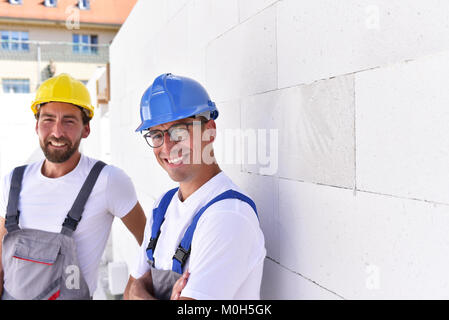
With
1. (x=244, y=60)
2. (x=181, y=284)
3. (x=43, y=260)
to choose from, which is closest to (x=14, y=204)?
(x=43, y=260)

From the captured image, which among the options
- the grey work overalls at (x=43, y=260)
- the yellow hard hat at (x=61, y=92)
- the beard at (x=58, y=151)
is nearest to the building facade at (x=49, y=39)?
the yellow hard hat at (x=61, y=92)

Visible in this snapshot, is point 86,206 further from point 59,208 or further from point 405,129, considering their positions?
point 405,129

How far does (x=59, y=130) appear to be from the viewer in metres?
2.44

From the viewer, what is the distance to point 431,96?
1.07 metres

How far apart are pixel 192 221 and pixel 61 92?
1449 millimetres

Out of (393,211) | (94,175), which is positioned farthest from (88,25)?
(393,211)

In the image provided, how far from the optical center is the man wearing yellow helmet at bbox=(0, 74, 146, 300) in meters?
2.31

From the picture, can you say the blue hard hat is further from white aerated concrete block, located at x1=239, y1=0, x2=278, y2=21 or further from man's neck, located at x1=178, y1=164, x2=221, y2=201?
white aerated concrete block, located at x1=239, y1=0, x2=278, y2=21

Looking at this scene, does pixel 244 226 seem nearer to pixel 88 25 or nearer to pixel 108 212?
pixel 108 212

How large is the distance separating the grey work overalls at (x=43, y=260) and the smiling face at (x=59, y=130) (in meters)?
0.31

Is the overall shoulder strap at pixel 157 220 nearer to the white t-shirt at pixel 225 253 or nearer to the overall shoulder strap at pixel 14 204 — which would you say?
the white t-shirt at pixel 225 253

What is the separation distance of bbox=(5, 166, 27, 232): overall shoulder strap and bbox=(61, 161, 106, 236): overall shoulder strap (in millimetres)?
304

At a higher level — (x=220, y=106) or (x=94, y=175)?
(x=220, y=106)
